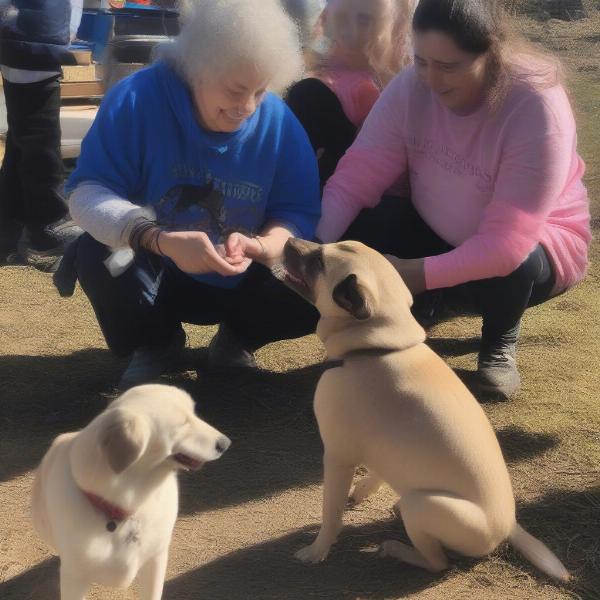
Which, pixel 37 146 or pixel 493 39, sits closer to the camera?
pixel 493 39

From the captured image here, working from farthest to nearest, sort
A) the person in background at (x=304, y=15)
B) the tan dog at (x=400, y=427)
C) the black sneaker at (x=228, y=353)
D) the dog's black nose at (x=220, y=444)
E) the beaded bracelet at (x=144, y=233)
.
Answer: the person in background at (x=304, y=15) < the black sneaker at (x=228, y=353) < the beaded bracelet at (x=144, y=233) < the tan dog at (x=400, y=427) < the dog's black nose at (x=220, y=444)

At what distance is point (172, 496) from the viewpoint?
2281 millimetres

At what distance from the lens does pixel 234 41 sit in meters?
3.11

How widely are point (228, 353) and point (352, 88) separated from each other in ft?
4.40

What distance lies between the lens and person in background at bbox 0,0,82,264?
5.25 meters

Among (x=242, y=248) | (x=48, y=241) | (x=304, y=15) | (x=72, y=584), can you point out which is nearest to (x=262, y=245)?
(x=242, y=248)

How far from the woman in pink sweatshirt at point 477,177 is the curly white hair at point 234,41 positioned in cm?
50

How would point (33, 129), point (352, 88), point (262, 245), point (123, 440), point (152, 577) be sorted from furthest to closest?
point (33, 129) → point (352, 88) → point (262, 245) → point (152, 577) → point (123, 440)

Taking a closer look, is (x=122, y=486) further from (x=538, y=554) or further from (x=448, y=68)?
(x=448, y=68)

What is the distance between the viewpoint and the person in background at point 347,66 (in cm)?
404

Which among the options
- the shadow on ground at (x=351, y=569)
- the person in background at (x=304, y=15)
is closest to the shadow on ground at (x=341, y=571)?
the shadow on ground at (x=351, y=569)

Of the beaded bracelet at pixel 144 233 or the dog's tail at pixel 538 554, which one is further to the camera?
the beaded bracelet at pixel 144 233

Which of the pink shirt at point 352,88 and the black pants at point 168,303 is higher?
the pink shirt at point 352,88

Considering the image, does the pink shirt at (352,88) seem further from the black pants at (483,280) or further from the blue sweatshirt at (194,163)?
the blue sweatshirt at (194,163)
